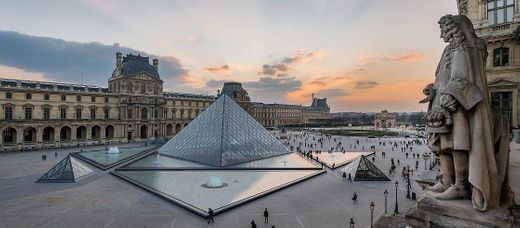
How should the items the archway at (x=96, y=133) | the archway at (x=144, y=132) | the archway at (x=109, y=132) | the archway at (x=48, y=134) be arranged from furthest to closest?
the archway at (x=144, y=132) → the archway at (x=109, y=132) → the archway at (x=96, y=133) → the archway at (x=48, y=134)

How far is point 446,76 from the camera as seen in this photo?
3.27 metres

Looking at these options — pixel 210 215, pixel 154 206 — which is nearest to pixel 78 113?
pixel 154 206

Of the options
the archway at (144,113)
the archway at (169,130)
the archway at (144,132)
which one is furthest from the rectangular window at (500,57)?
the archway at (169,130)

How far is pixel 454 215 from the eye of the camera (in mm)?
3039

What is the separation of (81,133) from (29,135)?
695 centimetres

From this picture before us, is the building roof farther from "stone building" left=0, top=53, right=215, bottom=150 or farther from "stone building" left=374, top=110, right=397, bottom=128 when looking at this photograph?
"stone building" left=374, top=110, right=397, bottom=128

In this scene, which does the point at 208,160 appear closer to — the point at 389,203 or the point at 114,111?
the point at 389,203

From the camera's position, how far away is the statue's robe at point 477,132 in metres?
2.90

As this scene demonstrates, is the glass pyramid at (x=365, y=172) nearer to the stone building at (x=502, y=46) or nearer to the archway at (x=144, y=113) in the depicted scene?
the stone building at (x=502, y=46)

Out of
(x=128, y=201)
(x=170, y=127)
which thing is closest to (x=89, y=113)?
(x=170, y=127)

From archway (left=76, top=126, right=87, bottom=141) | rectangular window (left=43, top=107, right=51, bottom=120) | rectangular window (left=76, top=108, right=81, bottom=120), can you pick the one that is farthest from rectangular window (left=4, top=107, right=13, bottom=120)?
archway (left=76, top=126, right=87, bottom=141)

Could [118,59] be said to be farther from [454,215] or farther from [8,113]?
[454,215]

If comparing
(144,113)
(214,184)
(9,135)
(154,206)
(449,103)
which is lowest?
(154,206)

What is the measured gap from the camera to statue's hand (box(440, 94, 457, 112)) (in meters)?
2.92
